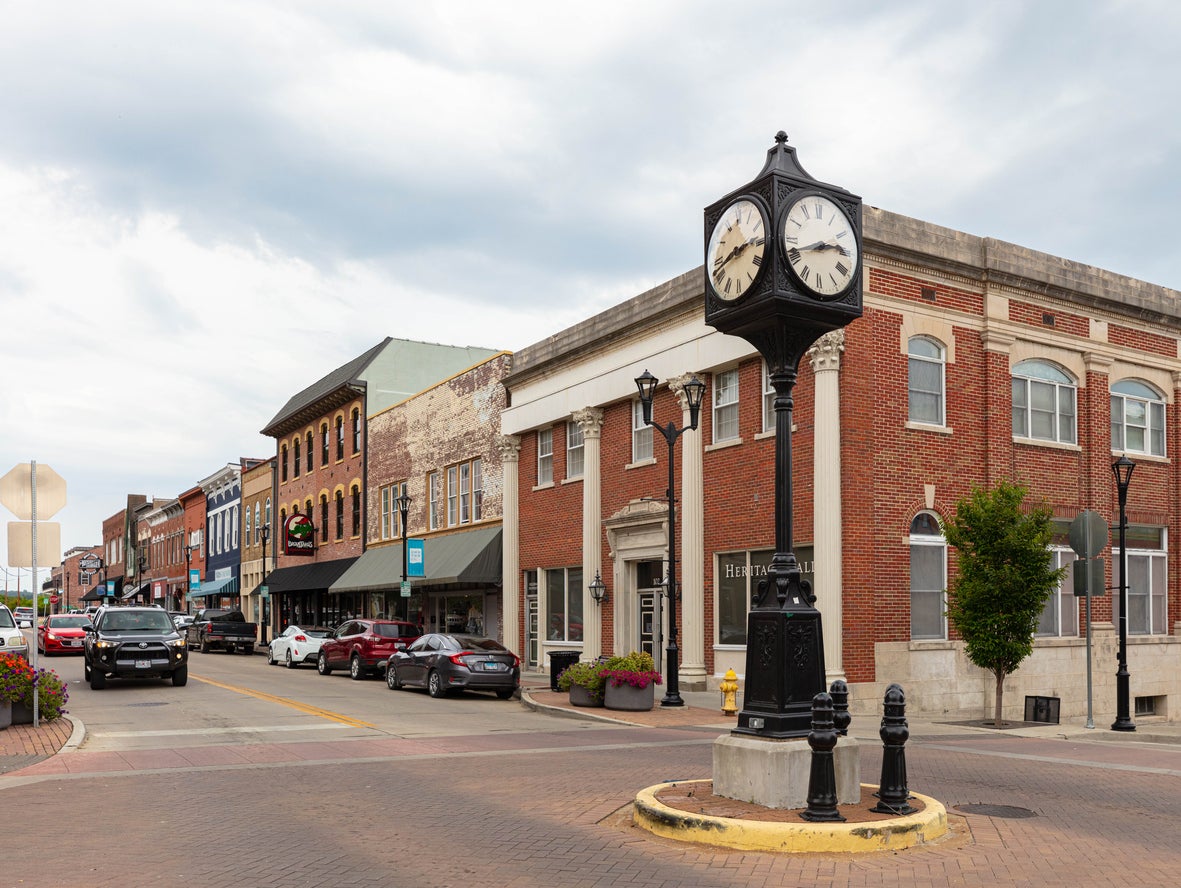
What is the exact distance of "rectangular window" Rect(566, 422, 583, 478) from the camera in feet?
97.4

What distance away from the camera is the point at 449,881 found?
7.56 m

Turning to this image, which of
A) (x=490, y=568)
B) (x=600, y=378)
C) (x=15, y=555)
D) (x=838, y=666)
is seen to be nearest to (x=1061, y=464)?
(x=838, y=666)

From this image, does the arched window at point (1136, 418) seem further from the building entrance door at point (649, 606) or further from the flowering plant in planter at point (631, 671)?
the flowering plant in planter at point (631, 671)

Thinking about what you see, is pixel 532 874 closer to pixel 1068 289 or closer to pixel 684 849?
pixel 684 849

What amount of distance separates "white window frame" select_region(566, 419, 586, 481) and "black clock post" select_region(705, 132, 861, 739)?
19305 millimetres

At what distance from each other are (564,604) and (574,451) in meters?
3.95

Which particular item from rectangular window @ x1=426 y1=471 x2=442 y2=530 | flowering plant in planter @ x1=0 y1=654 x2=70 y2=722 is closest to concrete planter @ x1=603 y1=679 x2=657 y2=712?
flowering plant in planter @ x1=0 y1=654 x2=70 y2=722

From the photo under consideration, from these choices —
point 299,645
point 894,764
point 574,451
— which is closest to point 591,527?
point 574,451

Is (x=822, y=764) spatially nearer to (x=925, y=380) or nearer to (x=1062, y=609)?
(x=925, y=380)

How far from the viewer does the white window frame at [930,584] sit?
21906mm

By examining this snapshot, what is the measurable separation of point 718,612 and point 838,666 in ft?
12.3

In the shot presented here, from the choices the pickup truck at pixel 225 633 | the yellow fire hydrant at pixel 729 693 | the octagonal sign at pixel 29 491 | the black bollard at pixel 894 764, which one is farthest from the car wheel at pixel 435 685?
the pickup truck at pixel 225 633

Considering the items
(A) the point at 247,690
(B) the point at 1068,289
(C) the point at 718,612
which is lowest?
(A) the point at 247,690

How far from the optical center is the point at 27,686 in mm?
16312
